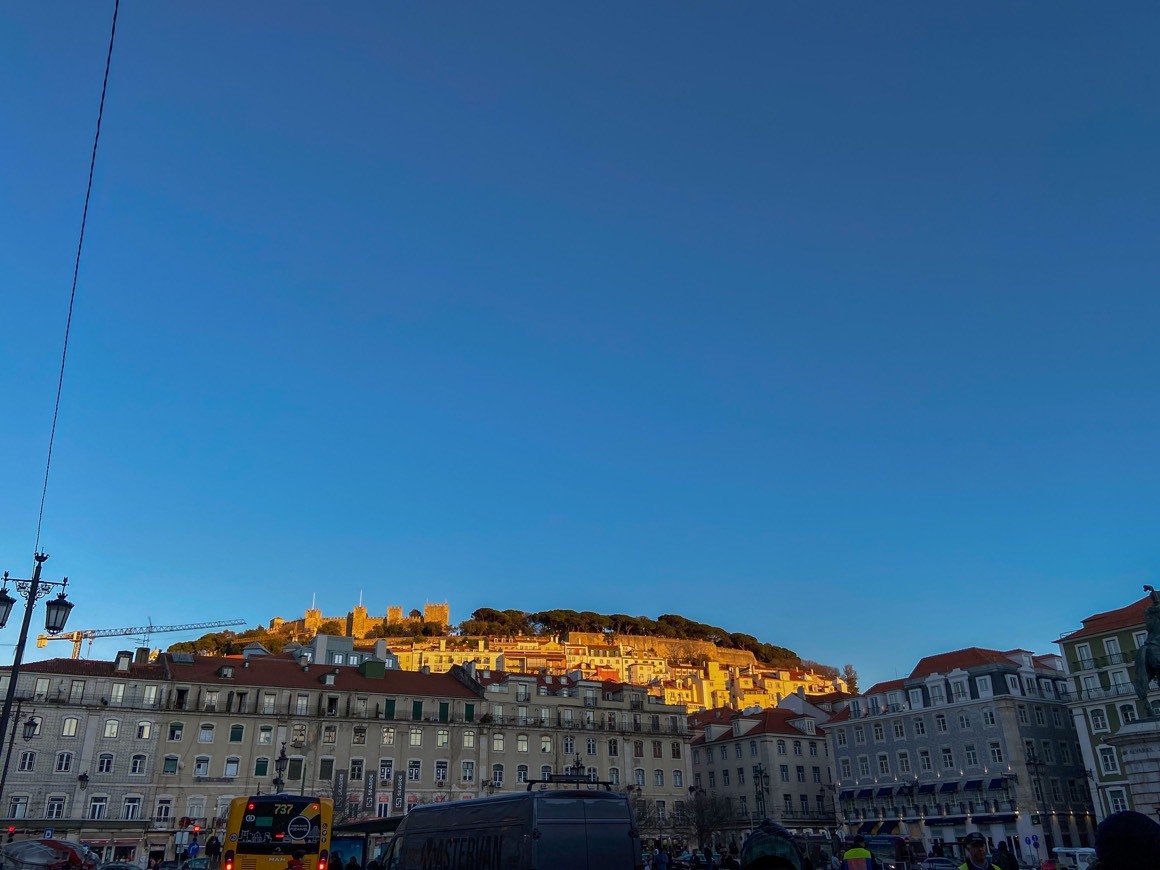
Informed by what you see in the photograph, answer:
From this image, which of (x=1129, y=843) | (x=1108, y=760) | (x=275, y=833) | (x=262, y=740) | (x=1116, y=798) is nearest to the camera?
(x=1129, y=843)

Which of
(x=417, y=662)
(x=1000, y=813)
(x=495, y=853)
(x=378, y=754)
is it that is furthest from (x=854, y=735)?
(x=417, y=662)

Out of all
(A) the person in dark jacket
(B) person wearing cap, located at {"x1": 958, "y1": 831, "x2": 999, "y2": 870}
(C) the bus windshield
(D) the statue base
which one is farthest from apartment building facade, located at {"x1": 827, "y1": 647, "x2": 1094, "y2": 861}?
(A) the person in dark jacket

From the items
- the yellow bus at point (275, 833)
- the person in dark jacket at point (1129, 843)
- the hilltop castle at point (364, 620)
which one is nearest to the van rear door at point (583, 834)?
the yellow bus at point (275, 833)

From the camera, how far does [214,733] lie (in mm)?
58000

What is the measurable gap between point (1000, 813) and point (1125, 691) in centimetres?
1073

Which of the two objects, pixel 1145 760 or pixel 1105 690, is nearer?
pixel 1145 760

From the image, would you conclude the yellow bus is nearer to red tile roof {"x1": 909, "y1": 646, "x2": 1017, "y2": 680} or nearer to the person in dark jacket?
the person in dark jacket

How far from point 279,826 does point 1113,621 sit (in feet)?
175

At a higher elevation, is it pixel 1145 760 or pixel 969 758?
pixel 969 758

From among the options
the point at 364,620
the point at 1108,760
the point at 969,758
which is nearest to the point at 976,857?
the point at 1108,760

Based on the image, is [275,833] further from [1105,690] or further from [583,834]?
[1105,690]

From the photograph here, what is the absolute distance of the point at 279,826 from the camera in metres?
24.6

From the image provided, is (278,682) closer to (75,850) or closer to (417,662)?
(75,850)

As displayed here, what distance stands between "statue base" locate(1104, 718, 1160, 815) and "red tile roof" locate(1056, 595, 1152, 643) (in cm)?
3681
